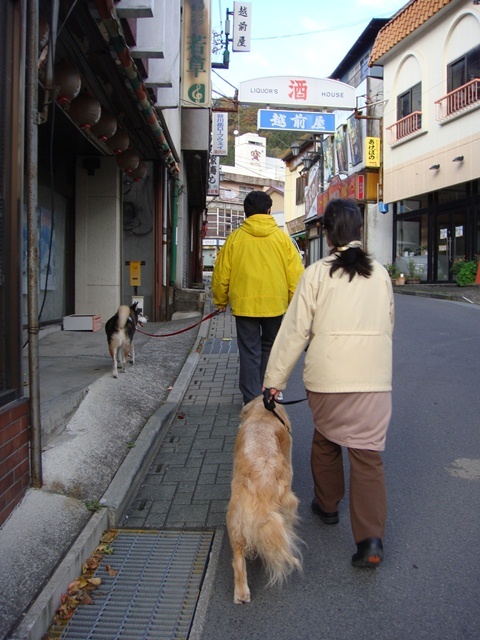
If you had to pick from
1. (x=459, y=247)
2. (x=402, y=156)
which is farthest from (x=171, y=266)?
(x=402, y=156)

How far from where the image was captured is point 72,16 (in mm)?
4867

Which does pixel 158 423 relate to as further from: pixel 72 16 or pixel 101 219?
pixel 101 219

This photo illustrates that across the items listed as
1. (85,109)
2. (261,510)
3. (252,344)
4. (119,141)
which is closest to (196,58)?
(119,141)

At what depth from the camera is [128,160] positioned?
876 centimetres

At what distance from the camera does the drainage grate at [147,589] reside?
251 centimetres

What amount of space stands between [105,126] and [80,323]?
3405 millimetres

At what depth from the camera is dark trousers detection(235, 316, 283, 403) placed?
486 centimetres

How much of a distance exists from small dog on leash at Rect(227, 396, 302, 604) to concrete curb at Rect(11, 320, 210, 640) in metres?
0.86

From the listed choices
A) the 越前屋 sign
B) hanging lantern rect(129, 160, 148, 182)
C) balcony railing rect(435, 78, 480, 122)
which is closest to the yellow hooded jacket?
hanging lantern rect(129, 160, 148, 182)

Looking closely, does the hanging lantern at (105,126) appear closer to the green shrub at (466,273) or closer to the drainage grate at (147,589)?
the drainage grate at (147,589)

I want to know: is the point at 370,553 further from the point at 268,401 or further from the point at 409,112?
the point at 409,112

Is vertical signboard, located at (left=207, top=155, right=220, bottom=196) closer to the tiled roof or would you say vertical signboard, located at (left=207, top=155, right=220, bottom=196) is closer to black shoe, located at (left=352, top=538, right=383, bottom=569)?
the tiled roof

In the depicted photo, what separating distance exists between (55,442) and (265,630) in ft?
7.18

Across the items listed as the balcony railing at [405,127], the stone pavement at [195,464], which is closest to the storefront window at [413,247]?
the balcony railing at [405,127]
